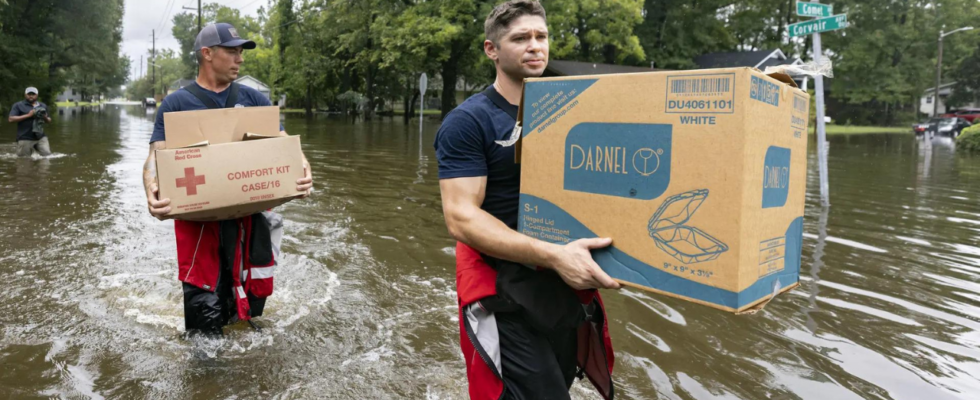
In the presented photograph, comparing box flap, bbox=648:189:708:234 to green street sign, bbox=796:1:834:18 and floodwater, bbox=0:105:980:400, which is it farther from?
green street sign, bbox=796:1:834:18

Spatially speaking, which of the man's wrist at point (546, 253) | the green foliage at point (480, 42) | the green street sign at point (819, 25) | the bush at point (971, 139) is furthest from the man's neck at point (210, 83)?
the green foliage at point (480, 42)

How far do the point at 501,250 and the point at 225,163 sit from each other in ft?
5.93

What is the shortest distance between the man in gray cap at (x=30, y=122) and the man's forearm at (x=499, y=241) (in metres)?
12.9

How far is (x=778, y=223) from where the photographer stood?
1.82m

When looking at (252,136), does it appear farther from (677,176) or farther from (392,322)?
(677,176)

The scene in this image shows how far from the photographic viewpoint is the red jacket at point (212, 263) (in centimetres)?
348

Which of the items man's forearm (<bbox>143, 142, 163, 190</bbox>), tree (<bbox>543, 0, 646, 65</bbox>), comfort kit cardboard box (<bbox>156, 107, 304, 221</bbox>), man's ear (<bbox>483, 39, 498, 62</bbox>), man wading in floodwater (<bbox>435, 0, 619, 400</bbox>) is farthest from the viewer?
tree (<bbox>543, 0, 646, 65</bbox>)

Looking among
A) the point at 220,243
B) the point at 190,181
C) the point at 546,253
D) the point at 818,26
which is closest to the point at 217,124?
the point at 190,181

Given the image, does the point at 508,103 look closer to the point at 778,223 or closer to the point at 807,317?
the point at 778,223

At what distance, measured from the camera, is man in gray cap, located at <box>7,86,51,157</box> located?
12.3m

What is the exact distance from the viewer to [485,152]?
2.19m

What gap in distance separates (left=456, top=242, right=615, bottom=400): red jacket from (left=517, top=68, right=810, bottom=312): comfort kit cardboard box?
11.3 inches

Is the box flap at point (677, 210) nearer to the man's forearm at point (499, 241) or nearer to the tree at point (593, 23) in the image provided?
the man's forearm at point (499, 241)

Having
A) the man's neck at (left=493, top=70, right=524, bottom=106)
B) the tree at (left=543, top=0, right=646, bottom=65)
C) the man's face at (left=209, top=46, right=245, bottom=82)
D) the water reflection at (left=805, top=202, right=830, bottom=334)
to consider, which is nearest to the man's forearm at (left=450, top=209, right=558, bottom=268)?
the man's neck at (left=493, top=70, right=524, bottom=106)
